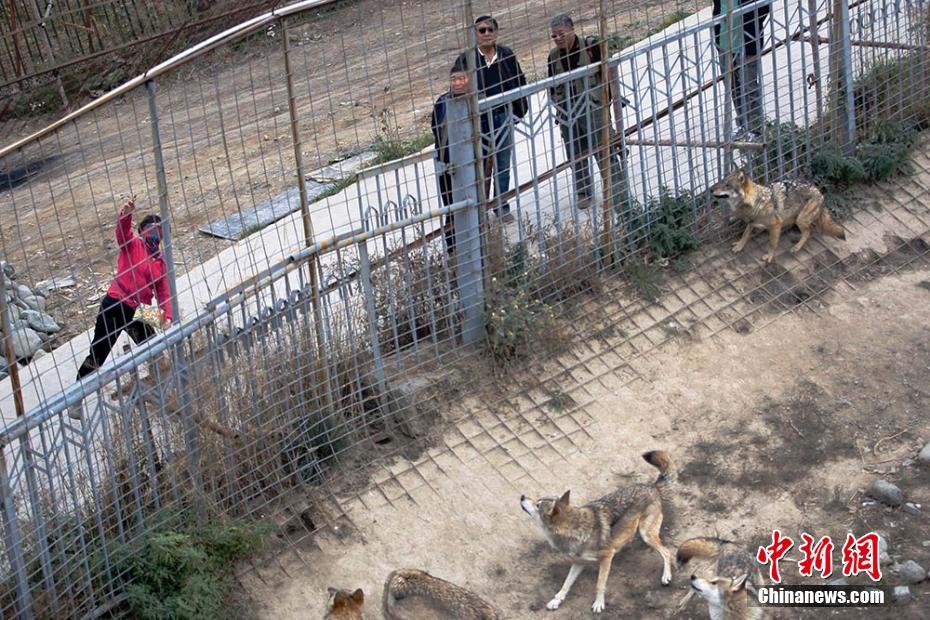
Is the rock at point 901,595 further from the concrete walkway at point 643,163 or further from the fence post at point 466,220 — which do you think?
the concrete walkway at point 643,163

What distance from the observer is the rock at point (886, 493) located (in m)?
6.93

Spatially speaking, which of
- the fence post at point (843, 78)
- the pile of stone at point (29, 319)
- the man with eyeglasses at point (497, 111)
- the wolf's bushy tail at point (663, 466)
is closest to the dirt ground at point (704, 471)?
the wolf's bushy tail at point (663, 466)

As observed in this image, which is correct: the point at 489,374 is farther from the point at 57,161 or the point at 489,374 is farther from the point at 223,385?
the point at 57,161

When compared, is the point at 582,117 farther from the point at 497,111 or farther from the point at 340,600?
the point at 340,600

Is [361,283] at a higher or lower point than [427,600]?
higher

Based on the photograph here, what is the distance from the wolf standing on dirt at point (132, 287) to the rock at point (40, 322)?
141 inches

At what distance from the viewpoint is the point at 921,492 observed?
7.05m

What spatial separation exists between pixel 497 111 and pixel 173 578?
393 centimetres

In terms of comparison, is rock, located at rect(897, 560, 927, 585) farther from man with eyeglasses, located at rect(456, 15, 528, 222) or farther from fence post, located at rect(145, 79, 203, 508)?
fence post, located at rect(145, 79, 203, 508)

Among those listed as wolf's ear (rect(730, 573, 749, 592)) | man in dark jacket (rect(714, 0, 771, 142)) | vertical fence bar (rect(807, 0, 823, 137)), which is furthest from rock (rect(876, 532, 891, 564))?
vertical fence bar (rect(807, 0, 823, 137))

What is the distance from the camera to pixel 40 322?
11.3 metres

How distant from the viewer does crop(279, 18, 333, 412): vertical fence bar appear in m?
6.52

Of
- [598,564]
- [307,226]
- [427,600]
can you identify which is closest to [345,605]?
[427,600]

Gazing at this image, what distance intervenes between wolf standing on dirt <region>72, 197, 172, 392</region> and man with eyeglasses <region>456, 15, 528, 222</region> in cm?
222
